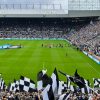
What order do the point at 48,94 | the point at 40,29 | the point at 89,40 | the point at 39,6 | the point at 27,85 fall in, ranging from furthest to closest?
the point at 40,29
the point at 39,6
the point at 89,40
the point at 27,85
the point at 48,94

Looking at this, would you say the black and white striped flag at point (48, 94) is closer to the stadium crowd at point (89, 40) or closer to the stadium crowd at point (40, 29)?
the stadium crowd at point (89, 40)

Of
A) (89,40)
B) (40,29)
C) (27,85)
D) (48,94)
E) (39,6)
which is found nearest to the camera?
(48,94)

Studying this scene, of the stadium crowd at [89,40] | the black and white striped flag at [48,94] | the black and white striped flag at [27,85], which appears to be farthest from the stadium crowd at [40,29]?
the black and white striped flag at [48,94]

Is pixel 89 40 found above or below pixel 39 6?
below

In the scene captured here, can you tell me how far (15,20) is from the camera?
11831 cm

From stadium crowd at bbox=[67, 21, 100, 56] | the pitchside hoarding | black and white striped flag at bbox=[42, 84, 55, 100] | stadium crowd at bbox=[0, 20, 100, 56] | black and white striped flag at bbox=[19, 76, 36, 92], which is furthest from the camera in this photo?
the pitchside hoarding

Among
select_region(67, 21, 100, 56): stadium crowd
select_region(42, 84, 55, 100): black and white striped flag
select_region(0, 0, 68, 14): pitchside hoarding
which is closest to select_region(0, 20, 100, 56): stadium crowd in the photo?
select_region(67, 21, 100, 56): stadium crowd

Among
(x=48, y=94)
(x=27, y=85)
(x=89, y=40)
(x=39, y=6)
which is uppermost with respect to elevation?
(x=39, y=6)

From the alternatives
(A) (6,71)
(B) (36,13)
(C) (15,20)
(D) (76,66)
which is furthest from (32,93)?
(C) (15,20)

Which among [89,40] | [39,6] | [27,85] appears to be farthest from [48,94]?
[39,6]

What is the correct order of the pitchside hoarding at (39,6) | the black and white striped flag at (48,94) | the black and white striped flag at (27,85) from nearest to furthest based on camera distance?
the black and white striped flag at (48,94)
the black and white striped flag at (27,85)
the pitchside hoarding at (39,6)

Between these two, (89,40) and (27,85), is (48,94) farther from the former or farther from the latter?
(89,40)

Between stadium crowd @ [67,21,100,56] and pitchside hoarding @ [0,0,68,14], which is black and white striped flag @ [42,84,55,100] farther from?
pitchside hoarding @ [0,0,68,14]

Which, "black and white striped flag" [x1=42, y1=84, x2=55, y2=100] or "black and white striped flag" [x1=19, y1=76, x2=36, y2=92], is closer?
"black and white striped flag" [x1=42, y1=84, x2=55, y2=100]
